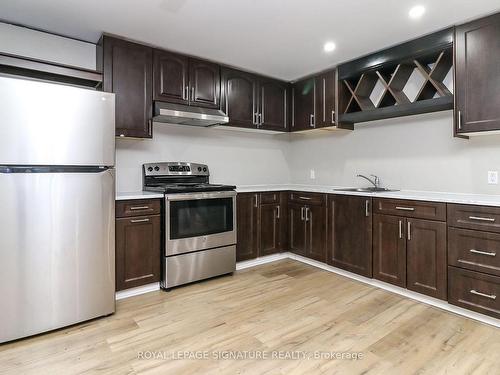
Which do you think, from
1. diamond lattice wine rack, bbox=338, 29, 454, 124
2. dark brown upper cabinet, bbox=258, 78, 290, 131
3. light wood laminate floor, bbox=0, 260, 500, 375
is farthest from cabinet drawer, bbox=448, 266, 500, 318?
dark brown upper cabinet, bbox=258, 78, 290, 131

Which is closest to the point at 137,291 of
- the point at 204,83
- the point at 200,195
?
the point at 200,195

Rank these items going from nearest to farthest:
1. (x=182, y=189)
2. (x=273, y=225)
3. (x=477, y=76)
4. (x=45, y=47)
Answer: (x=477, y=76), (x=45, y=47), (x=182, y=189), (x=273, y=225)

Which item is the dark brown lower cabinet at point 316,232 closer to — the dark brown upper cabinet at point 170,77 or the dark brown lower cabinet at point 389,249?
the dark brown lower cabinet at point 389,249

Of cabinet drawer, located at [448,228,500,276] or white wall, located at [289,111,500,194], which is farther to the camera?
white wall, located at [289,111,500,194]

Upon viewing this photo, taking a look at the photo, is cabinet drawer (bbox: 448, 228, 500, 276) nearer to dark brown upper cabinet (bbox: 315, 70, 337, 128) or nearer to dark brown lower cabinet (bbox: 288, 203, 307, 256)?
dark brown lower cabinet (bbox: 288, 203, 307, 256)

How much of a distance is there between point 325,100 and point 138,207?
2.39 meters

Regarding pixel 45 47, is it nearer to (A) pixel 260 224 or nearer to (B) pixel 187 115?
(B) pixel 187 115

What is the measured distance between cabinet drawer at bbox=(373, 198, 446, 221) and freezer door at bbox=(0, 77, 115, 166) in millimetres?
2344

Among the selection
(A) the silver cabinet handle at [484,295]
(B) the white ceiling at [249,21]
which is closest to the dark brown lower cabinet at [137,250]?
(B) the white ceiling at [249,21]

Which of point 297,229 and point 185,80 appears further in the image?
point 297,229

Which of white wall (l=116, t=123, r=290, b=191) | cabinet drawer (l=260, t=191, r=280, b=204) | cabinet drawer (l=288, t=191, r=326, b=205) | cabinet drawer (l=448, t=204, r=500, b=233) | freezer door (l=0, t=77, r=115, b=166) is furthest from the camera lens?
cabinet drawer (l=260, t=191, r=280, b=204)

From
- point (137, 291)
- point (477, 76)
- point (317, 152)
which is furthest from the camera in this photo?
point (317, 152)

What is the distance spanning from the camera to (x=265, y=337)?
2.08 m

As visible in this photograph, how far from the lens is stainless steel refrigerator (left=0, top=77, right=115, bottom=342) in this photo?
1947 mm
